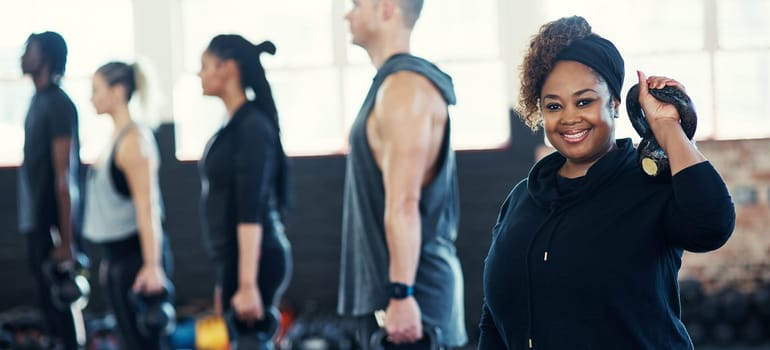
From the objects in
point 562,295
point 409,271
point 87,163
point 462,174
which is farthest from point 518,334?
point 87,163

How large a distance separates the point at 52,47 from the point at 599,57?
3044mm

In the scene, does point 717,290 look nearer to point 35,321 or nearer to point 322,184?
point 322,184

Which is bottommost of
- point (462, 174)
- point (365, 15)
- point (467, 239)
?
point (467, 239)

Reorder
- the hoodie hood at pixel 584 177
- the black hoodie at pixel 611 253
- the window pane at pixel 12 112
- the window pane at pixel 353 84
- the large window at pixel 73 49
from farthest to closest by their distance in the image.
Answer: the window pane at pixel 12 112 < the large window at pixel 73 49 < the window pane at pixel 353 84 < the hoodie hood at pixel 584 177 < the black hoodie at pixel 611 253

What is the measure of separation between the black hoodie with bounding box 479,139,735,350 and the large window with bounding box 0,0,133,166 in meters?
Result: 5.20

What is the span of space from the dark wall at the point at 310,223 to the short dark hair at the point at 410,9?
3534 mm

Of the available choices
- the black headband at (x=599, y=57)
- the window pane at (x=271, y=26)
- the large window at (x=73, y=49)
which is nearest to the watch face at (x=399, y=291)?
the black headband at (x=599, y=57)

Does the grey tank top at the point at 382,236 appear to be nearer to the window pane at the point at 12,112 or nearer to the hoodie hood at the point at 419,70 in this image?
the hoodie hood at the point at 419,70

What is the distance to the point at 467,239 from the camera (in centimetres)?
605

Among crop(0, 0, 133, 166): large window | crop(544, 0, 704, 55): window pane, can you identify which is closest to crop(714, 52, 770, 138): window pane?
crop(544, 0, 704, 55): window pane

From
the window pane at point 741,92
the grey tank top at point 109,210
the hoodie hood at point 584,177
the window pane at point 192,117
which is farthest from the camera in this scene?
the window pane at point 192,117

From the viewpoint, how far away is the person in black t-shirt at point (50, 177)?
3986 millimetres

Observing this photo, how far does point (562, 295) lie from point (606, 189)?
0.17 metres

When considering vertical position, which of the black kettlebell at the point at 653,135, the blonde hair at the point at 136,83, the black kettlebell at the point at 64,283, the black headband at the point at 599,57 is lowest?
the black kettlebell at the point at 64,283
